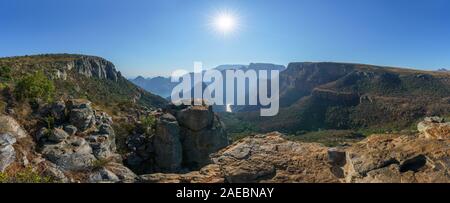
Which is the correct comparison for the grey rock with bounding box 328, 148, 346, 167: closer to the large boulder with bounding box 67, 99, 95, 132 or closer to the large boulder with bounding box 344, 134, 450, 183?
the large boulder with bounding box 344, 134, 450, 183

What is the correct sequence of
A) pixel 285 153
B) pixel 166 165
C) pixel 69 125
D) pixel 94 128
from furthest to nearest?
pixel 166 165, pixel 94 128, pixel 69 125, pixel 285 153

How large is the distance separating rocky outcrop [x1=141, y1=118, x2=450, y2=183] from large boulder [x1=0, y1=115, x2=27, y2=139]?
2325 cm

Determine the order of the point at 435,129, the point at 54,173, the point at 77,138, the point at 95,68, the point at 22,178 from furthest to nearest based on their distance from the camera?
the point at 95,68
the point at 77,138
the point at 54,173
the point at 22,178
the point at 435,129

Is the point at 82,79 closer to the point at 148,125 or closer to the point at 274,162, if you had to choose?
the point at 148,125

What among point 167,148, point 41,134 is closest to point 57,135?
point 41,134

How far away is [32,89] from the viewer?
43031 millimetres

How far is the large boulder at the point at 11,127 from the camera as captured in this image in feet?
108

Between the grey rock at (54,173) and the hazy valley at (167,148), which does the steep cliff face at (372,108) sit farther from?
the grey rock at (54,173)

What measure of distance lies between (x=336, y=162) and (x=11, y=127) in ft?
97.4

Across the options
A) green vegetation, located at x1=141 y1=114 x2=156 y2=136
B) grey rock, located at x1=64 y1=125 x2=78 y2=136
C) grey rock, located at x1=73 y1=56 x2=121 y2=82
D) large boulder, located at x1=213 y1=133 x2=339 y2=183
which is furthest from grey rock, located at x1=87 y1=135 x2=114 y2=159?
grey rock, located at x1=73 y1=56 x2=121 y2=82
